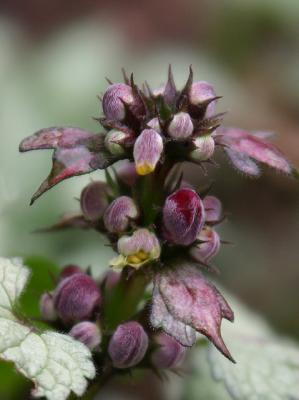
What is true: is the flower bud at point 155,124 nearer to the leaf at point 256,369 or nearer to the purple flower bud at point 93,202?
the purple flower bud at point 93,202

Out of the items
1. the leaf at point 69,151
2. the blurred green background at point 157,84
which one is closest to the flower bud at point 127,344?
the leaf at point 69,151

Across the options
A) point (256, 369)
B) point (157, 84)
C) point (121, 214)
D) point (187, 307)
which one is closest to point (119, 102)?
point (121, 214)

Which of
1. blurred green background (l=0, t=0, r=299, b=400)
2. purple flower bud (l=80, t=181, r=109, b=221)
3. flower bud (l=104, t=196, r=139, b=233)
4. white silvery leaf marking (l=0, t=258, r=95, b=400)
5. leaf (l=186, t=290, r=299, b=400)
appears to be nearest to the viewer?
white silvery leaf marking (l=0, t=258, r=95, b=400)

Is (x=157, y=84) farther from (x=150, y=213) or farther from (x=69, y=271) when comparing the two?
(x=150, y=213)

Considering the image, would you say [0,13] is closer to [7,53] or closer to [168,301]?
[7,53]

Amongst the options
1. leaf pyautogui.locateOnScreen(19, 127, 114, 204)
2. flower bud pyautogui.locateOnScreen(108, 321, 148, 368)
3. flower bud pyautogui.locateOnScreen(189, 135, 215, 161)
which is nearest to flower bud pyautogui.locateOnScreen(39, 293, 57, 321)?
flower bud pyautogui.locateOnScreen(108, 321, 148, 368)

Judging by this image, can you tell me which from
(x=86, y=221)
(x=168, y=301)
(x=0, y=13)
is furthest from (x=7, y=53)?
(x=168, y=301)

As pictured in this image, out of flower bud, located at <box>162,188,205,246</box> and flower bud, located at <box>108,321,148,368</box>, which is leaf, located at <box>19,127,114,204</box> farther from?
flower bud, located at <box>108,321,148,368</box>
